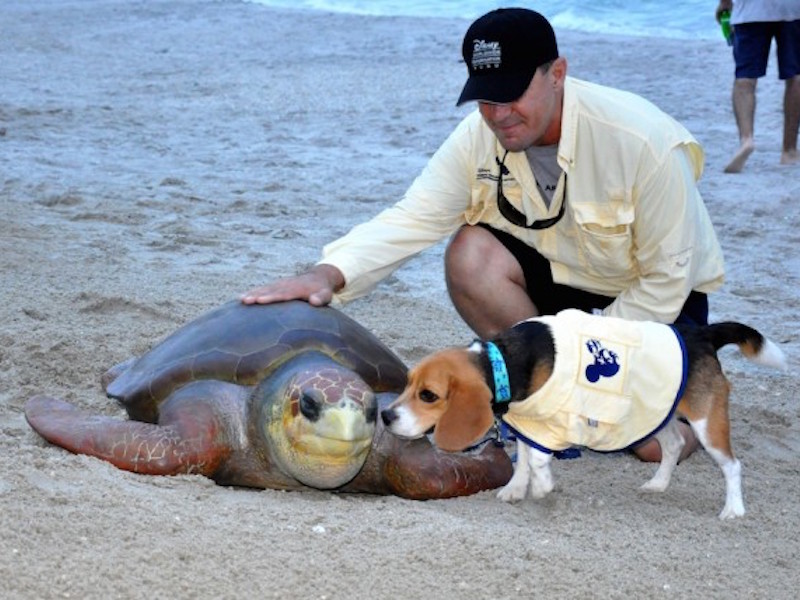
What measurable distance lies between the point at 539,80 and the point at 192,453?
1409mm

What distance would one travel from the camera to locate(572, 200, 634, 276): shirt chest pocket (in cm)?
365

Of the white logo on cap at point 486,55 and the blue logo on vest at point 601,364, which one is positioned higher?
the white logo on cap at point 486,55

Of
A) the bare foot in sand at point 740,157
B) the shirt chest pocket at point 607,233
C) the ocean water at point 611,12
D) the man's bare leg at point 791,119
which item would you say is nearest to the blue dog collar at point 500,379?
the shirt chest pocket at point 607,233

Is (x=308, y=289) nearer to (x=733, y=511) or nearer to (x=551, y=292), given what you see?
(x=551, y=292)

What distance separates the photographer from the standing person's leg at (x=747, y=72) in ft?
25.0

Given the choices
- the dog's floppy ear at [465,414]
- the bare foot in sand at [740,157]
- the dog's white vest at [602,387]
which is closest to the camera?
the dog's floppy ear at [465,414]

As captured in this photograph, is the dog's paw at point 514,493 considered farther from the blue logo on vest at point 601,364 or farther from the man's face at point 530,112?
the man's face at point 530,112

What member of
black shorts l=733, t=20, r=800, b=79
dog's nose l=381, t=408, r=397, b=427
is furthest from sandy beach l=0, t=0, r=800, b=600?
black shorts l=733, t=20, r=800, b=79

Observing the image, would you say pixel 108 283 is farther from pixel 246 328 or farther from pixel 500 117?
pixel 500 117

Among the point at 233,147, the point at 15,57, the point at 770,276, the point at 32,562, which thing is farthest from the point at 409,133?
the point at 32,562

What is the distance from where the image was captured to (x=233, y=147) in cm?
841

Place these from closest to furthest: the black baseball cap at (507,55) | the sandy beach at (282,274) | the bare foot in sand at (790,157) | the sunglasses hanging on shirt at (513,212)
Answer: the sandy beach at (282,274) → the black baseball cap at (507,55) → the sunglasses hanging on shirt at (513,212) → the bare foot in sand at (790,157)

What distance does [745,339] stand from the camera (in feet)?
11.3

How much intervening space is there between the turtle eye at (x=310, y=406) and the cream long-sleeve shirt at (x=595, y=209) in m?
0.62
